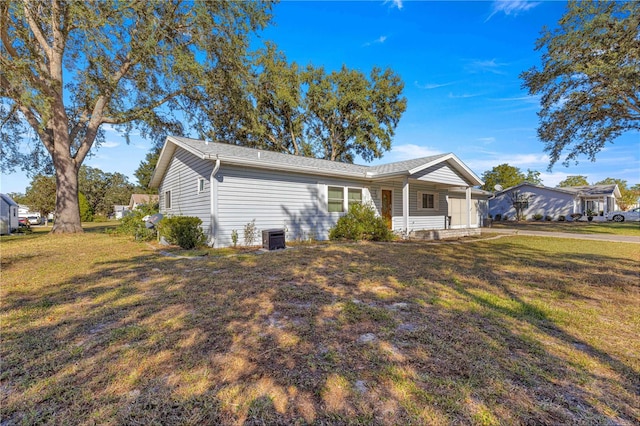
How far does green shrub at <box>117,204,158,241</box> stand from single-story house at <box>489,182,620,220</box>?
32.7m

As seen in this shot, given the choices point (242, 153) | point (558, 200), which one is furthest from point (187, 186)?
point (558, 200)

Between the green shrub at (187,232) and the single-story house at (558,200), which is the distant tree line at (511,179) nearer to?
the single-story house at (558,200)

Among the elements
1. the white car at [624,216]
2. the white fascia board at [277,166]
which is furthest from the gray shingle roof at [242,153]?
the white car at [624,216]

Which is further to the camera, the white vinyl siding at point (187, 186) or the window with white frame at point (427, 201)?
the window with white frame at point (427, 201)

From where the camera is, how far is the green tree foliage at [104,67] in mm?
10305

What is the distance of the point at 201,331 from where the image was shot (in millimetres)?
2877

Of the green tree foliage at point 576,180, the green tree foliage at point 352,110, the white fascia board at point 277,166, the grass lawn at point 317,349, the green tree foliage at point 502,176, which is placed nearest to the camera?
the grass lawn at point 317,349

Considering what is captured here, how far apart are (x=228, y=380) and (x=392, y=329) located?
171cm

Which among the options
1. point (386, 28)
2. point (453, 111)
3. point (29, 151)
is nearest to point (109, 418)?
point (386, 28)

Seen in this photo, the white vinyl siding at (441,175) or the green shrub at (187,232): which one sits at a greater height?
the white vinyl siding at (441,175)

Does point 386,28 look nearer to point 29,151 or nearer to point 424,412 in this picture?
point 424,412

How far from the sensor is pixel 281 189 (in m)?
10.0

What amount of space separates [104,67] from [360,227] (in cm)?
1252

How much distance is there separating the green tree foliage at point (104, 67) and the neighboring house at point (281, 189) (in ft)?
12.5
